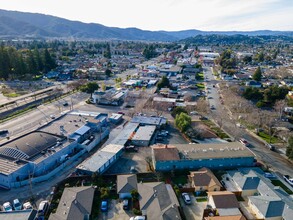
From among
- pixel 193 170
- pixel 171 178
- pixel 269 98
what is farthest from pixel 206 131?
pixel 269 98

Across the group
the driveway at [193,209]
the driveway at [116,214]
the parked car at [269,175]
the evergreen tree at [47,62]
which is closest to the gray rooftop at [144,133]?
the driveway at [193,209]

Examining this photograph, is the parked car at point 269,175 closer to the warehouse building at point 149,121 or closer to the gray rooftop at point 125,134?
the warehouse building at point 149,121

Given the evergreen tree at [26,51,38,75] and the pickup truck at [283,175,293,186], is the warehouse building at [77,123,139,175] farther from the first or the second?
the evergreen tree at [26,51,38,75]

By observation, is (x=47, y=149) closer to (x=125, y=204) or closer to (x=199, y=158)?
(x=125, y=204)

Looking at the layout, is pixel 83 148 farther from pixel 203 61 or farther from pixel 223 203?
pixel 203 61

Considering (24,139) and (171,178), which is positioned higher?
(24,139)

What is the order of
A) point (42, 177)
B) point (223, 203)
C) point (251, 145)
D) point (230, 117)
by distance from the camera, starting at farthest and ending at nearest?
point (230, 117) → point (251, 145) → point (42, 177) → point (223, 203)

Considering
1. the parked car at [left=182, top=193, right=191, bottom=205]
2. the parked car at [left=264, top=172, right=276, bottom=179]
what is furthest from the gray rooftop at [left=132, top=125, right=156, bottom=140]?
the parked car at [left=264, top=172, right=276, bottom=179]
